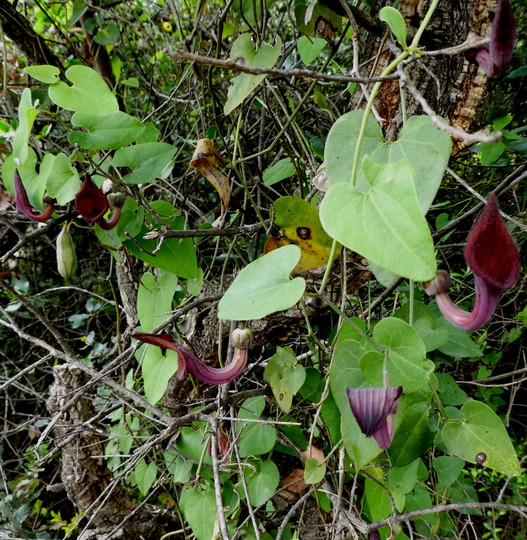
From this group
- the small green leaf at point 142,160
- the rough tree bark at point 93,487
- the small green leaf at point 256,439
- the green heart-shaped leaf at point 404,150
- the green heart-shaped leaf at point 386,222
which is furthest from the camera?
the rough tree bark at point 93,487

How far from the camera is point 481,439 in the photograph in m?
0.44

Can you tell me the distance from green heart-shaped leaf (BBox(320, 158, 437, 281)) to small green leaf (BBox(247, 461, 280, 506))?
0.54m

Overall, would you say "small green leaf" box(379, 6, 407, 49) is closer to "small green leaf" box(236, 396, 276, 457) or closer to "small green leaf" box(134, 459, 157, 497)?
"small green leaf" box(236, 396, 276, 457)

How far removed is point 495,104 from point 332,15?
0.56m

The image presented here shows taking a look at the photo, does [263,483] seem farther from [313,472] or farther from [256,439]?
[313,472]

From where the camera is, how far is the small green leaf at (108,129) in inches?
21.3

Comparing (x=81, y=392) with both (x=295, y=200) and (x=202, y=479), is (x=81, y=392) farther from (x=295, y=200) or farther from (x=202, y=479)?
(x=295, y=200)

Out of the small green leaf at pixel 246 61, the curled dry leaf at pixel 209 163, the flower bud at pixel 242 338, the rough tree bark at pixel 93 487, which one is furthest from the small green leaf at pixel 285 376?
the rough tree bark at pixel 93 487

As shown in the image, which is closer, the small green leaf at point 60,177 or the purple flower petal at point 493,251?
the purple flower petal at point 493,251

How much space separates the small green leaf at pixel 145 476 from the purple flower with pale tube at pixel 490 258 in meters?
0.73

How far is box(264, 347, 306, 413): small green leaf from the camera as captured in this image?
56cm

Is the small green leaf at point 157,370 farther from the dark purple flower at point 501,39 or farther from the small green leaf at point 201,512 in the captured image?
the dark purple flower at point 501,39

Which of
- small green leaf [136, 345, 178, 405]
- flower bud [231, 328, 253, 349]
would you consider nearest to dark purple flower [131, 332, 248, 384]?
flower bud [231, 328, 253, 349]

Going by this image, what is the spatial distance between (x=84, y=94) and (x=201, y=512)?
0.63m
